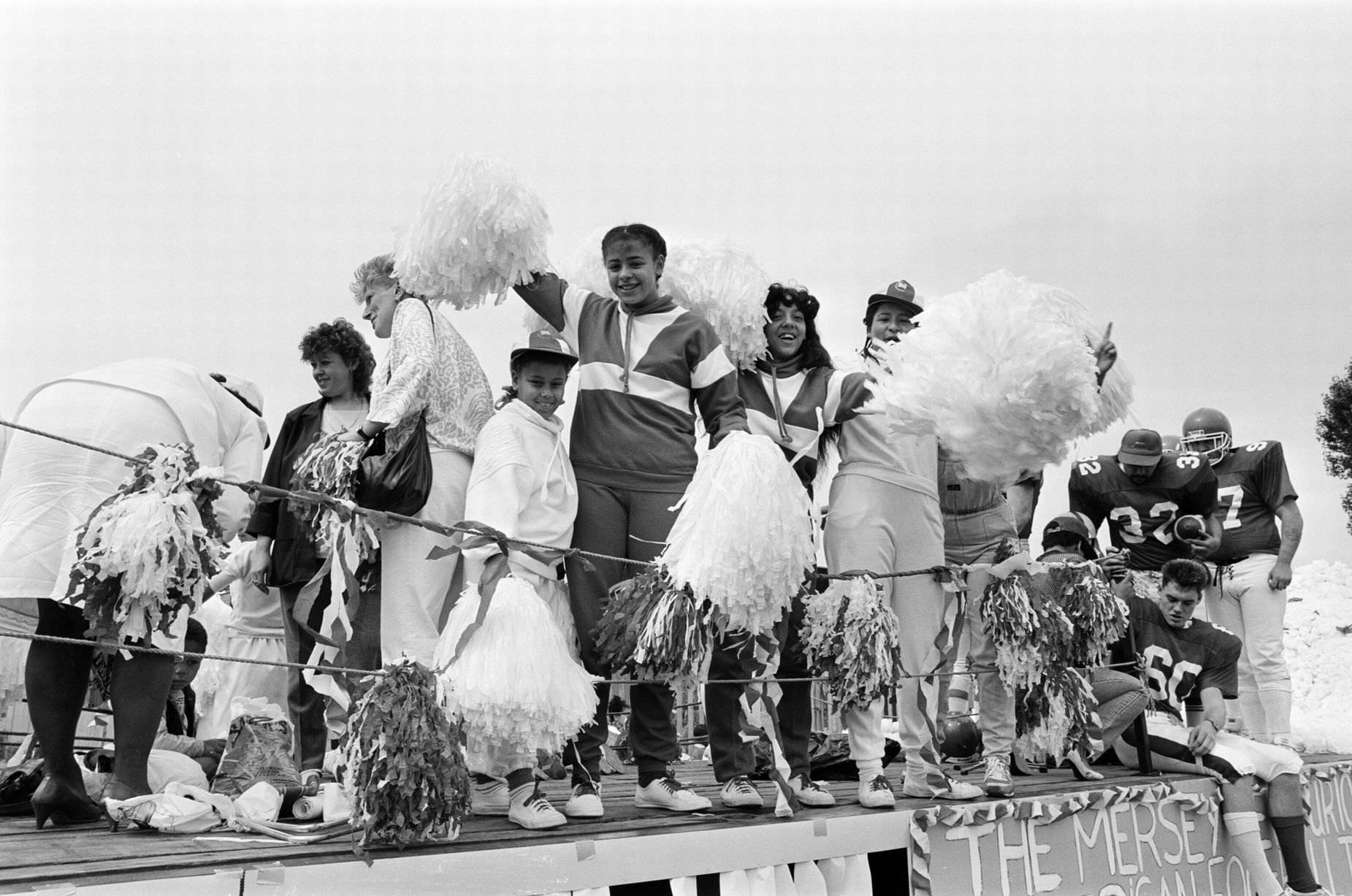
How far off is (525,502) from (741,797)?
47.9 inches

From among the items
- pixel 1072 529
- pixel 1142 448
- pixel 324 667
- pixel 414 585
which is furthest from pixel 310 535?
pixel 1142 448

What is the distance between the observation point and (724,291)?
442 centimetres

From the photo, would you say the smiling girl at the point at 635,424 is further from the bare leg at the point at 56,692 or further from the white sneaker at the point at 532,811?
the bare leg at the point at 56,692

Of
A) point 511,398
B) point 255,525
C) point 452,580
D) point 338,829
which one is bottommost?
point 338,829

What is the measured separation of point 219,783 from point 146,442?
3.87 feet

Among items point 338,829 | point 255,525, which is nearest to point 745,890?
point 338,829

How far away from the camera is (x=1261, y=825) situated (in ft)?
18.4

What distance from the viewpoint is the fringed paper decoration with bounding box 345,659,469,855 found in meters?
2.97

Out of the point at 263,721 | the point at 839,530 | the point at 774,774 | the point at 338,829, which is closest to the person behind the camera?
the point at 338,829

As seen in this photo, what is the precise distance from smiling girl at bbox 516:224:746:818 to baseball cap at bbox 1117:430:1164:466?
10.6 ft

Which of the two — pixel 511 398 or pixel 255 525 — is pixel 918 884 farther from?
pixel 255 525

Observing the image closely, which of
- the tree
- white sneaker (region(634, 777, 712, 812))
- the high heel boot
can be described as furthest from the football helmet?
the tree

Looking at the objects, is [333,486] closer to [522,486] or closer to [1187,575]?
[522,486]

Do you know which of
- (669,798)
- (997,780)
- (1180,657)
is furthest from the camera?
(1180,657)
